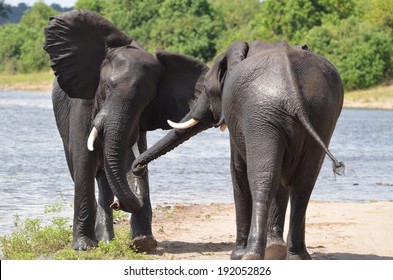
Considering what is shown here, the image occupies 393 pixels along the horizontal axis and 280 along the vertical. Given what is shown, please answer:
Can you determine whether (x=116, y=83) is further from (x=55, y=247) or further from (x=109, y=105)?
(x=55, y=247)

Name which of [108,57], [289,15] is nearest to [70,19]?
[108,57]

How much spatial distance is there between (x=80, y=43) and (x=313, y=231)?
313cm

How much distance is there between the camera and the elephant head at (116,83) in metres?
9.77

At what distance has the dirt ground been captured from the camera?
33.1 feet

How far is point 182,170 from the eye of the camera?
2067 centimetres

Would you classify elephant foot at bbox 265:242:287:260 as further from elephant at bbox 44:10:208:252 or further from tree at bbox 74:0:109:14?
tree at bbox 74:0:109:14

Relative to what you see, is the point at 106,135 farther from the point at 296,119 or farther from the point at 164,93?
the point at 296,119

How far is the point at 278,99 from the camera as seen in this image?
7898 millimetres

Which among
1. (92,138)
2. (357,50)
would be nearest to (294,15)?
A: (357,50)

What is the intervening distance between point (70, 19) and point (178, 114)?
133 centimetres

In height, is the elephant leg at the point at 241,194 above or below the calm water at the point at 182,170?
above

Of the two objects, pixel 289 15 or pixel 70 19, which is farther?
pixel 289 15

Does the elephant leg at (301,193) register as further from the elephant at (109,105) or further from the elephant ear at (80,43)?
the elephant ear at (80,43)

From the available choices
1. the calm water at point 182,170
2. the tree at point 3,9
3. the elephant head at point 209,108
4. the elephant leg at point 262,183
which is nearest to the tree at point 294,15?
the calm water at point 182,170
